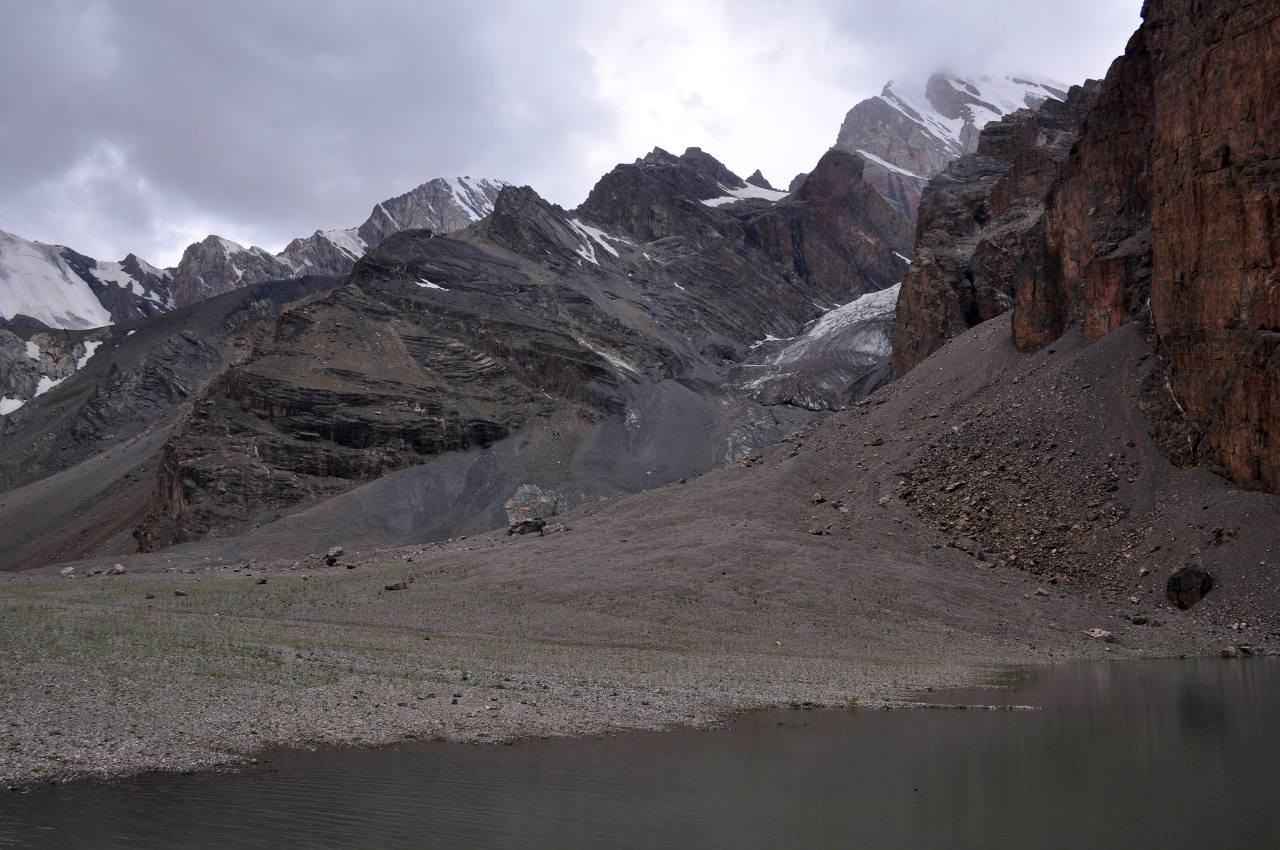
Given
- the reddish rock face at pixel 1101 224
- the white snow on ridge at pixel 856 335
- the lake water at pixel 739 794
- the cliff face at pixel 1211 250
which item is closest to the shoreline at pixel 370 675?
the lake water at pixel 739 794

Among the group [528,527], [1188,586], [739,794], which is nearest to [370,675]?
[739,794]

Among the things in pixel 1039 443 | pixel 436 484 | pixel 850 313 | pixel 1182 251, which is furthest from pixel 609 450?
pixel 850 313

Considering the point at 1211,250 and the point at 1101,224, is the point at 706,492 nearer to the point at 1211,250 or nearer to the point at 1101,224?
the point at 1211,250

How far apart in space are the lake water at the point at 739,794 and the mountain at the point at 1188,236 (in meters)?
36.3

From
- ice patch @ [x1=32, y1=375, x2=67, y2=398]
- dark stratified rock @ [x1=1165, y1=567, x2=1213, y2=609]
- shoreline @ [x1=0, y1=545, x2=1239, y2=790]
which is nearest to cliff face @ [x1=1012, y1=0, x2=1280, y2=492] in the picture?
dark stratified rock @ [x1=1165, y1=567, x2=1213, y2=609]

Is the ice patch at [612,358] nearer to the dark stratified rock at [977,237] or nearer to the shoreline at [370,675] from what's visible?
the dark stratified rock at [977,237]

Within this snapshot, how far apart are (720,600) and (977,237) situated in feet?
251

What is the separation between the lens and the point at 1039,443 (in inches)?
2436

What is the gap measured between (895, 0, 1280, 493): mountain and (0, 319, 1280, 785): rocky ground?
2.25 m

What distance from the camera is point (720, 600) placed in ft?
163

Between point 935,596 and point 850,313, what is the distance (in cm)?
13354

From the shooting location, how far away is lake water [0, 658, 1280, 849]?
47.1 feet

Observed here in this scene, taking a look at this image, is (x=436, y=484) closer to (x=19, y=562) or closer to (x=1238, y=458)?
(x=19, y=562)

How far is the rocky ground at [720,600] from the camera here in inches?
919
